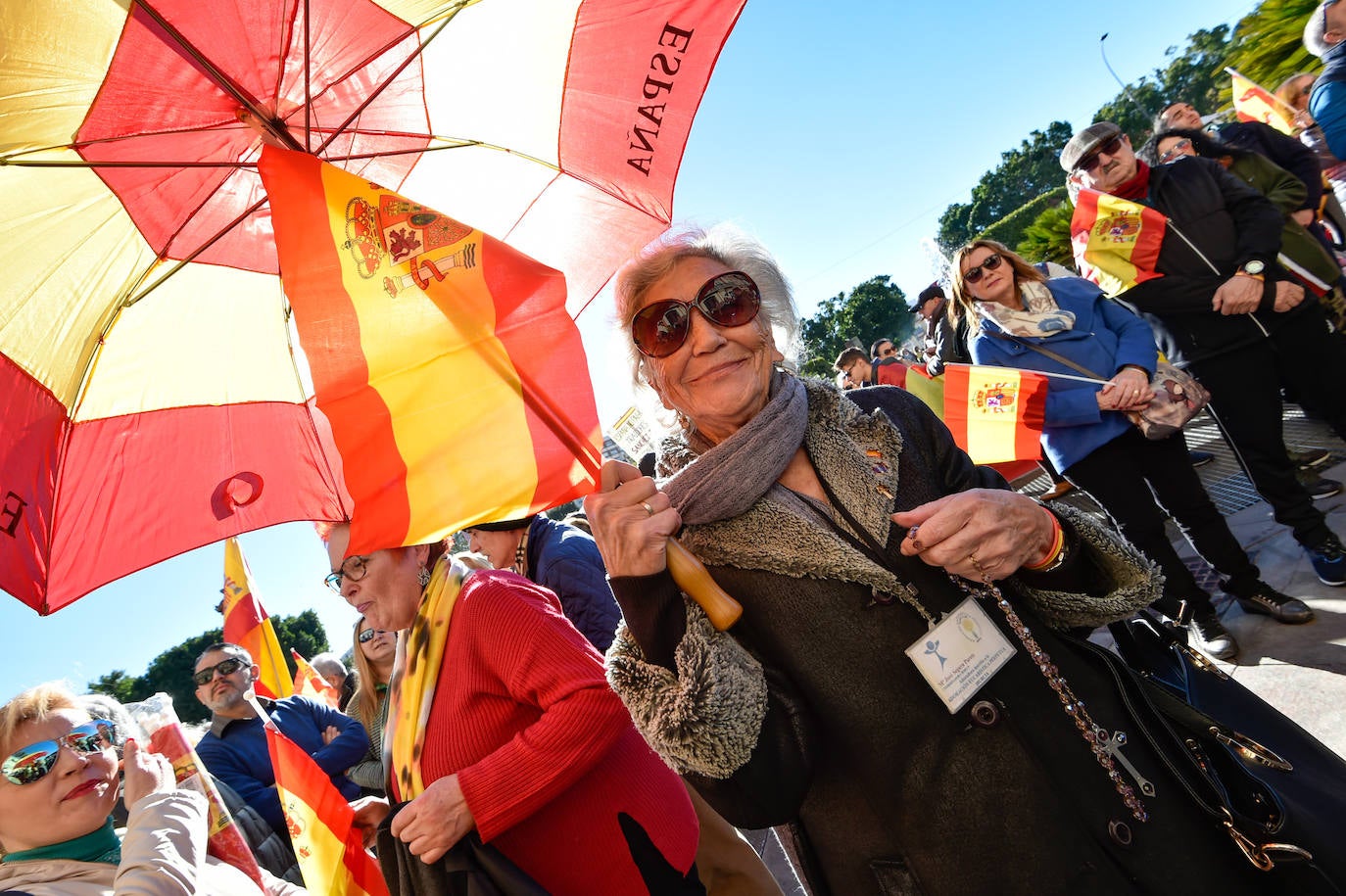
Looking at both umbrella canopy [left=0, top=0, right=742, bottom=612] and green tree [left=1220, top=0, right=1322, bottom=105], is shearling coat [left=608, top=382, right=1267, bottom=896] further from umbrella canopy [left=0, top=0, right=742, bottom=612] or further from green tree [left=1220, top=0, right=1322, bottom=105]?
green tree [left=1220, top=0, right=1322, bottom=105]

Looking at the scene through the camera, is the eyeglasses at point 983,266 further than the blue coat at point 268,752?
No

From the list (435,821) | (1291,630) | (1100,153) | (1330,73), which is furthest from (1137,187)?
(435,821)

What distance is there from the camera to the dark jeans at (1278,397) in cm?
350

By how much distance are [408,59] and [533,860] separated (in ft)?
8.12

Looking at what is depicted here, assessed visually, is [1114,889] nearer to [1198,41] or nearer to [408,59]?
[408,59]

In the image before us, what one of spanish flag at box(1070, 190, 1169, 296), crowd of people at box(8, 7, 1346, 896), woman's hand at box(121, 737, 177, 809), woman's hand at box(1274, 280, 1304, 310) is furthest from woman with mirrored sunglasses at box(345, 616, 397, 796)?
woman's hand at box(1274, 280, 1304, 310)

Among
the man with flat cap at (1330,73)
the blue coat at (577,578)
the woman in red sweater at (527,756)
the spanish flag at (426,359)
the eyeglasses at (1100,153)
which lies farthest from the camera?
the man with flat cap at (1330,73)

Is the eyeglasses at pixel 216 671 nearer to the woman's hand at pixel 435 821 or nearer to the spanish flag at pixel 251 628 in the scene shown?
the spanish flag at pixel 251 628

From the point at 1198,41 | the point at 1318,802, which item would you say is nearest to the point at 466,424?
the point at 1318,802

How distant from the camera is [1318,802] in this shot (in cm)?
133

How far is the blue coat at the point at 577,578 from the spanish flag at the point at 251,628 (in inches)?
160

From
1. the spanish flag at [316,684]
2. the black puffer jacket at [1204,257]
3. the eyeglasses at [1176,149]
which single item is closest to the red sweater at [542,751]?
the black puffer jacket at [1204,257]

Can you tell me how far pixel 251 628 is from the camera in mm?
5992

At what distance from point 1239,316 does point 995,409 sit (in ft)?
3.99
